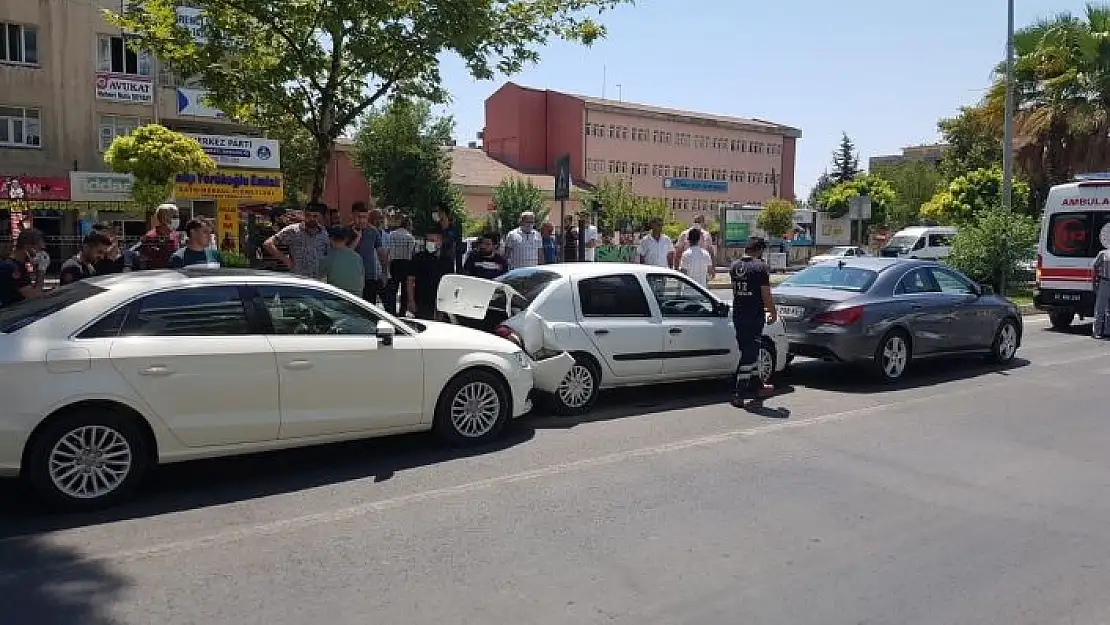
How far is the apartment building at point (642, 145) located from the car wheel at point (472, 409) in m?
53.0

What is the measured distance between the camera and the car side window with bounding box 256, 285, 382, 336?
6.32m

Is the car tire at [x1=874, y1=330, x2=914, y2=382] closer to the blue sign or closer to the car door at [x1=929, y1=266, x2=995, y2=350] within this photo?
the car door at [x1=929, y1=266, x2=995, y2=350]

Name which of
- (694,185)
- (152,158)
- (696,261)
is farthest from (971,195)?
(694,185)

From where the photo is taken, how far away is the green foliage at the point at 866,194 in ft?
167

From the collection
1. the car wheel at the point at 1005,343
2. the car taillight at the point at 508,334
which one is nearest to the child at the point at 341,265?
the car taillight at the point at 508,334

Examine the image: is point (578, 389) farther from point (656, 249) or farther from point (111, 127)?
point (111, 127)

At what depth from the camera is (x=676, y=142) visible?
6844cm

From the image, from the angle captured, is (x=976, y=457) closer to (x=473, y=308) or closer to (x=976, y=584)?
(x=976, y=584)

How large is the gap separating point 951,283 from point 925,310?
923mm

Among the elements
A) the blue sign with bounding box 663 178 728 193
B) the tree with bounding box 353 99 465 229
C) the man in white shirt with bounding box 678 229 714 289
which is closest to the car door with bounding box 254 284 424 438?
the man in white shirt with bounding box 678 229 714 289

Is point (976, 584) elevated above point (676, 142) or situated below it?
below

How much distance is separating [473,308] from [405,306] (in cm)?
299

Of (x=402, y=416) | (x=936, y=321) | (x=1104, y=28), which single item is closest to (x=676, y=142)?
(x=1104, y=28)

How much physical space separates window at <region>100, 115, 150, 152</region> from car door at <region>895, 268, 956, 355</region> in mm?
30340
